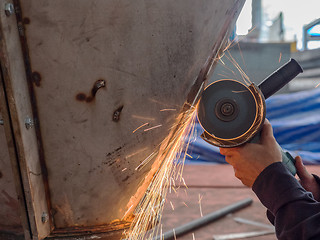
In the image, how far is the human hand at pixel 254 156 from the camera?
2.32 ft

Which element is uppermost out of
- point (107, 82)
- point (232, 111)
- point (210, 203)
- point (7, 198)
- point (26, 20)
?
point (26, 20)

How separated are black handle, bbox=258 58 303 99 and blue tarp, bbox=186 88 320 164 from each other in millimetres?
2156

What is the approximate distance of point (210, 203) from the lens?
1939 millimetres

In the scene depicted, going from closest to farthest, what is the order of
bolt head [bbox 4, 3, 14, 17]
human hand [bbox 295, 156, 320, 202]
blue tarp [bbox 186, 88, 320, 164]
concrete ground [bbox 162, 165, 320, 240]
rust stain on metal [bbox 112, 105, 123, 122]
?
bolt head [bbox 4, 3, 14, 17], rust stain on metal [bbox 112, 105, 123, 122], human hand [bbox 295, 156, 320, 202], concrete ground [bbox 162, 165, 320, 240], blue tarp [bbox 186, 88, 320, 164]

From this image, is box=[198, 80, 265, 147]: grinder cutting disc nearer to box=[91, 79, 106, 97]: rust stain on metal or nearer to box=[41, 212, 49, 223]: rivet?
box=[91, 79, 106, 97]: rust stain on metal

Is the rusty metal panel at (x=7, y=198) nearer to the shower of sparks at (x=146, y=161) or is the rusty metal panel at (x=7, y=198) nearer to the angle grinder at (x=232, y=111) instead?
the shower of sparks at (x=146, y=161)

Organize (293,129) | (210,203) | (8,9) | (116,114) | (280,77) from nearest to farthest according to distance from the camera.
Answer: (8,9), (116,114), (280,77), (210,203), (293,129)

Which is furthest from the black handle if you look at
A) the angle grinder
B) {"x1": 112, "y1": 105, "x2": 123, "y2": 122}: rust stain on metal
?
{"x1": 112, "y1": 105, "x2": 123, "y2": 122}: rust stain on metal

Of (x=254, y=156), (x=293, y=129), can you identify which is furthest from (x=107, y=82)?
(x=293, y=129)

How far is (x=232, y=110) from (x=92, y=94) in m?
0.34

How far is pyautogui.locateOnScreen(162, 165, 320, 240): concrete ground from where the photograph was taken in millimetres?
1574

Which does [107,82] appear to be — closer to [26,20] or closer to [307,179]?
[26,20]

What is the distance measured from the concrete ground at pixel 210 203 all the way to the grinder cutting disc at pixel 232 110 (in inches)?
37.5

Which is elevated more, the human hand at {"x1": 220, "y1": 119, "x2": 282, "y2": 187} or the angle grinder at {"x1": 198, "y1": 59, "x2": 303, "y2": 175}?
the angle grinder at {"x1": 198, "y1": 59, "x2": 303, "y2": 175}
